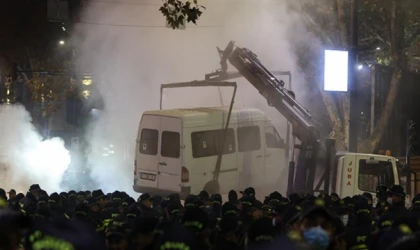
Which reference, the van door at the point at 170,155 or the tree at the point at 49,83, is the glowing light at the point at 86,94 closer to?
the tree at the point at 49,83

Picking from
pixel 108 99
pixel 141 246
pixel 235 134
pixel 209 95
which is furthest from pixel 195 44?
pixel 141 246

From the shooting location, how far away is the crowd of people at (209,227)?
15.7ft

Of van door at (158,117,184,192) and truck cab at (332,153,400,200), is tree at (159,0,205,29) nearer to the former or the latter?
van door at (158,117,184,192)

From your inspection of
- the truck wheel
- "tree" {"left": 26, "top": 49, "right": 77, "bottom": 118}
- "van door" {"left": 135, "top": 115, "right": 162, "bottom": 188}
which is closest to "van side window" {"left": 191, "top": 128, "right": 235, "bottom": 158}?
the truck wheel

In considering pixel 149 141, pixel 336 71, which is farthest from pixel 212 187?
pixel 336 71

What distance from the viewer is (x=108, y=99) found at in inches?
1040

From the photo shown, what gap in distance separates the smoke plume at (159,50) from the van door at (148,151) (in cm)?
535

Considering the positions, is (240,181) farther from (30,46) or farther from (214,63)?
(30,46)

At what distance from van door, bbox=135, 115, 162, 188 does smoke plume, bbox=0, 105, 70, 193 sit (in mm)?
6698

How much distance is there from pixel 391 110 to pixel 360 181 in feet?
24.4

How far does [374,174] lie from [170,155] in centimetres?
427

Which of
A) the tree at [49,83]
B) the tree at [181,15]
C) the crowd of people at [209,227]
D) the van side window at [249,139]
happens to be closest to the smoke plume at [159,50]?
the tree at [49,83]

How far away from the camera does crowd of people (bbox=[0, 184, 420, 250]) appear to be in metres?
4.77

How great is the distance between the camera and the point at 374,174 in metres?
13.1
